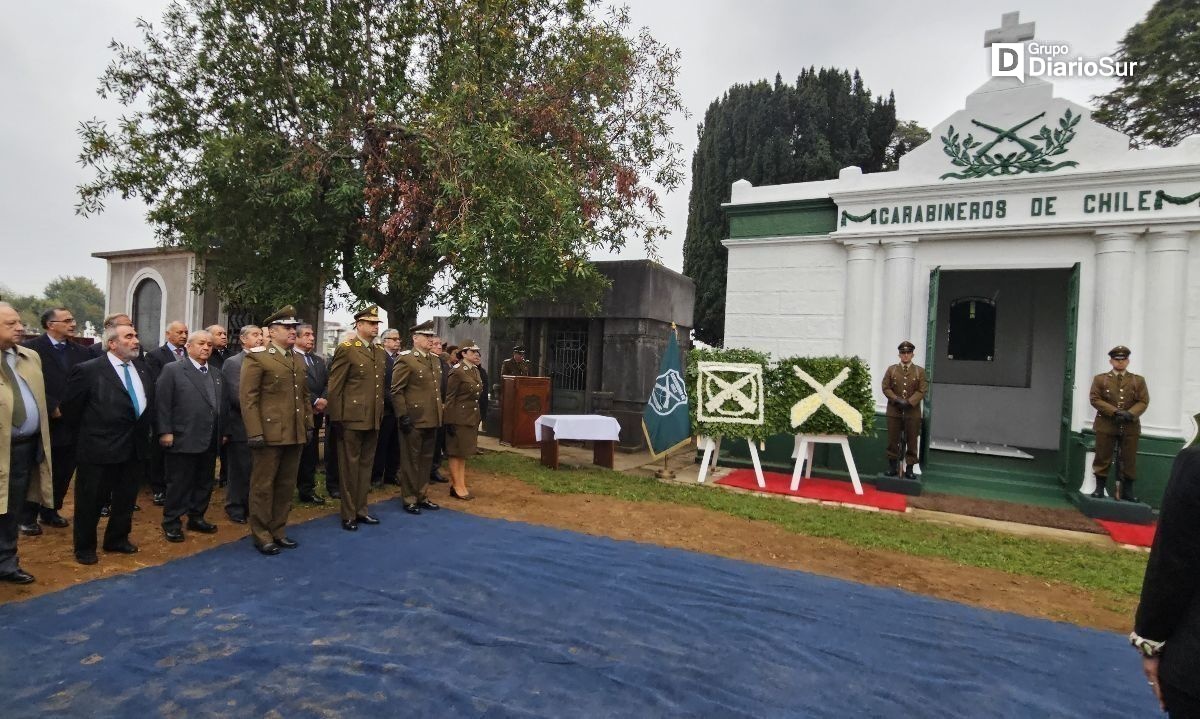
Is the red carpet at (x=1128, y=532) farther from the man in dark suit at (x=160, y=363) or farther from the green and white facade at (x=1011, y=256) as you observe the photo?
the man in dark suit at (x=160, y=363)

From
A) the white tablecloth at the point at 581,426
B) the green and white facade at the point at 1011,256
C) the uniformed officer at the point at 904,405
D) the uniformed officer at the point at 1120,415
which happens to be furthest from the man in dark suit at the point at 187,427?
the uniformed officer at the point at 1120,415

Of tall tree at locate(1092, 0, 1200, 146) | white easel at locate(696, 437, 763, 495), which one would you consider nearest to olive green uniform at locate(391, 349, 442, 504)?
white easel at locate(696, 437, 763, 495)

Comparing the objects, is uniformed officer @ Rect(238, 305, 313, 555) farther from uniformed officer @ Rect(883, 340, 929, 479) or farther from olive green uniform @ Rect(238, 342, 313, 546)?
uniformed officer @ Rect(883, 340, 929, 479)

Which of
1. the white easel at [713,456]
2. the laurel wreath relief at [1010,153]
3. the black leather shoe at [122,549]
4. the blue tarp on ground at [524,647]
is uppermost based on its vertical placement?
the laurel wreath relief at [1010,153]

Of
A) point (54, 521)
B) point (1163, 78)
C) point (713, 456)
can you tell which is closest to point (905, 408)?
point (713, 456)

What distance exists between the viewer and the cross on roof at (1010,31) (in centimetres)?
804

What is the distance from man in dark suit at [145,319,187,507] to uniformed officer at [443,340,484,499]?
256cm

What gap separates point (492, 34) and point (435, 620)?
24.5 ft

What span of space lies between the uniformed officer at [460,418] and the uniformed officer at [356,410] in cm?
114

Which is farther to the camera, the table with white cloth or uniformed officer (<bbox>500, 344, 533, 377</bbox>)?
uniformed officer (<bbox>500, 344, 533, 377</bbox>)

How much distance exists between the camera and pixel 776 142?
19312mm

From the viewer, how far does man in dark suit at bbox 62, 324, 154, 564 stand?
4461mm

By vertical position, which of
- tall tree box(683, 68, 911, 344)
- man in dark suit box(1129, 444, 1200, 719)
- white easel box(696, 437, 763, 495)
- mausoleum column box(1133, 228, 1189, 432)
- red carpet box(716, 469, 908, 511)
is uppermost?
tall tree box(683, 68, 911, 344)

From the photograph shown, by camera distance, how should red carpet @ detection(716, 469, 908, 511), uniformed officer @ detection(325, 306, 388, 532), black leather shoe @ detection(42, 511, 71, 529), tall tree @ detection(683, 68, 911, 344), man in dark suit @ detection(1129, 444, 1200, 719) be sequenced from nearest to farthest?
man in dark suit @ detection(1129, 444, 1200, 719) < black leather shoe @ detection(42, 511, 71, 529) < uniformed officer @ detection(325, 306, 388, 532) < red carpet @ detection(716, 469, 908, 511) < tall tree @ detection(683, 68, 911, 344)
